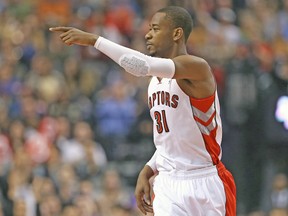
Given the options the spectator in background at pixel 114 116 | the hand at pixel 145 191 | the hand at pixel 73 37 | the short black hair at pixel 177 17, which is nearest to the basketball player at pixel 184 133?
the short black hair at pixel 177 17

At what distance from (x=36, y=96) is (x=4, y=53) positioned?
146 cm

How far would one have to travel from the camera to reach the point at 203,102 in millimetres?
8227

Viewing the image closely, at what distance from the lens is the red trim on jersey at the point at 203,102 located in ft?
27.0

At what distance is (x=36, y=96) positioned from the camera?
16.8 metres

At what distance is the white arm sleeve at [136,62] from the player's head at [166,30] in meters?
0.49

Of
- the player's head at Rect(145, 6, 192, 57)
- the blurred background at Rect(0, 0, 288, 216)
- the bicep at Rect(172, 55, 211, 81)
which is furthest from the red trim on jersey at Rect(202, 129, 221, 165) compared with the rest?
the blurred background at Rect(0, 0, 288, 216)

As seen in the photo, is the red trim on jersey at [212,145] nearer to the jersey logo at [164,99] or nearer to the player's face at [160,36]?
the jersey logo at [164,99]

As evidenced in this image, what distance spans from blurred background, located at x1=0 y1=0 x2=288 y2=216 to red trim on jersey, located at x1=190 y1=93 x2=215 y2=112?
21.6ft

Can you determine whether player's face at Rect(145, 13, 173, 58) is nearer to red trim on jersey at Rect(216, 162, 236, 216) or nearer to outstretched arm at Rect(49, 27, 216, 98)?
outstretched arm at Rect(49, 27, 216, 98)

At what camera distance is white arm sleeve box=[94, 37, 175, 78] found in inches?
305

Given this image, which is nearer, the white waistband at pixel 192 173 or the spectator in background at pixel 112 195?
the white waistband at pixel 192 173

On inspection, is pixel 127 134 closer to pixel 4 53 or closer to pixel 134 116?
pixel 134 116

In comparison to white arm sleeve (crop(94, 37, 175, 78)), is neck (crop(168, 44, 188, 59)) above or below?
above

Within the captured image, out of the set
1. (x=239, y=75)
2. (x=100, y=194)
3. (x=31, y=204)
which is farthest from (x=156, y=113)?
(x=239, y=75)
